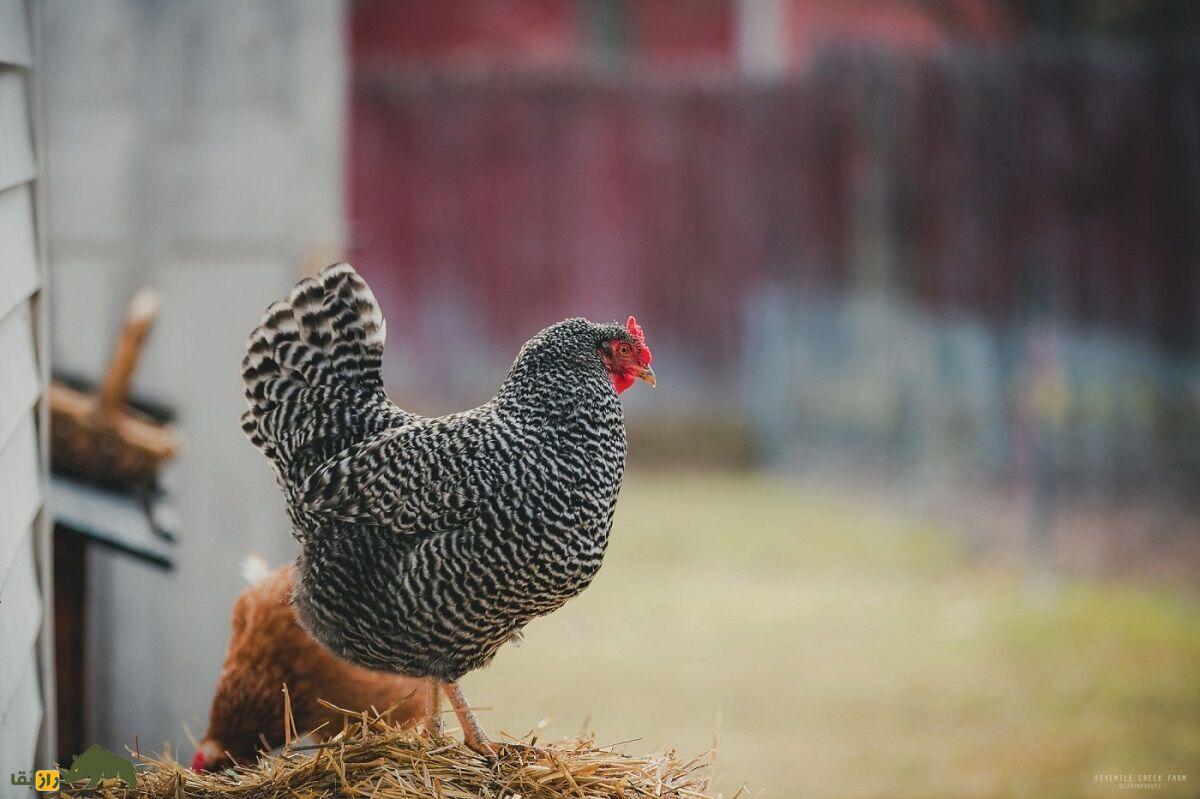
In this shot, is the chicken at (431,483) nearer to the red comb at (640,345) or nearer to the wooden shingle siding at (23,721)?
the red comb at (640,345)

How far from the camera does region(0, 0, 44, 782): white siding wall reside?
1.92 metres

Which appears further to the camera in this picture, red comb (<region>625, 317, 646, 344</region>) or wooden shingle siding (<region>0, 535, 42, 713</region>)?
red comb (<region>625, 317, 646, 344</region>)

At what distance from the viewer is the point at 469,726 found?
88.4 inches

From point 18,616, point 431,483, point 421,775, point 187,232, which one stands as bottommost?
point 421,775

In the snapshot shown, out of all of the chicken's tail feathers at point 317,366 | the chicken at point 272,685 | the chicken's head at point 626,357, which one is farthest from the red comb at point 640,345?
the chicken at point 272,685

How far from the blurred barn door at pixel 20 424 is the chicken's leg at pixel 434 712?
26.5 inches

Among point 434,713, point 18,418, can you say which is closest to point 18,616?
point 18,418

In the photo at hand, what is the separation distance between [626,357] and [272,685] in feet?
3.35

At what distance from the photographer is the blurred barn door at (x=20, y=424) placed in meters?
1.92

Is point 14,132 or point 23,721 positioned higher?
point 14,132

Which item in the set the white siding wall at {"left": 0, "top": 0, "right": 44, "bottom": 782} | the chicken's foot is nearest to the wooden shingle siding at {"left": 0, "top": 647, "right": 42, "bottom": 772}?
the white siding wall at {"left": 0, "top": 0, "right": 44, "bottom": 782}

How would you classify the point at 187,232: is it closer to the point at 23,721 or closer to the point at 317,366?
the point at 317,366

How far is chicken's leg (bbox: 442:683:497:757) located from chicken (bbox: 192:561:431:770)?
27 cm

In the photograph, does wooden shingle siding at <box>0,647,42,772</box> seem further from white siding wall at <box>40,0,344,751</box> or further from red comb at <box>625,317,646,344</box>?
white siding wall at <box>40,0,344,751</box>
